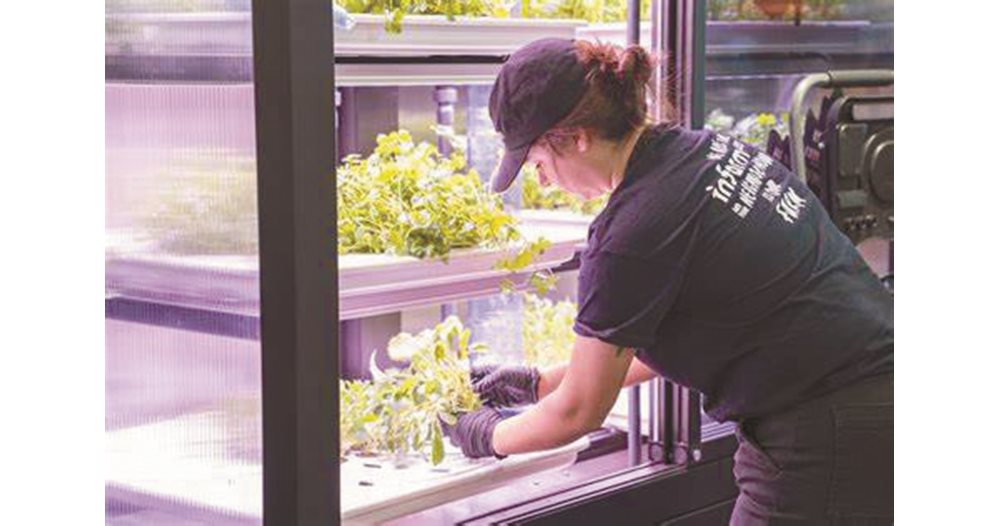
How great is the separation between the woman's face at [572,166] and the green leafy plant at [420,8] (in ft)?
0.99

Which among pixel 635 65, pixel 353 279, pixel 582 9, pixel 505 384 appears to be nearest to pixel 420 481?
pixel 505 384

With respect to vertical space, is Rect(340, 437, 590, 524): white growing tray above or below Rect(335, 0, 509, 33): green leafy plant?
below

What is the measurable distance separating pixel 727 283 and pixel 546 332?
71 centimetres

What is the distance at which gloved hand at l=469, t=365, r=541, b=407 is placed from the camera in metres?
3.07

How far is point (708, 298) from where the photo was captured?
278 centimetres

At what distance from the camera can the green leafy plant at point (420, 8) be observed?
276 cm

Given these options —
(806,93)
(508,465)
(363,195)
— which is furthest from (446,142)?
(806,93)

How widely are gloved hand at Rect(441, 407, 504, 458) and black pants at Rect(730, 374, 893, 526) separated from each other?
0.49 meters

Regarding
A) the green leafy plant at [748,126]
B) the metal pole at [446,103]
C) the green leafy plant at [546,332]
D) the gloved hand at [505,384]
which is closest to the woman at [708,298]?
the gloved hand at [505,384]

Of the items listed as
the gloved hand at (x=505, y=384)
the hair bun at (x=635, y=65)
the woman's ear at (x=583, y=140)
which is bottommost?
the gloved hand at (x=505, y=384)

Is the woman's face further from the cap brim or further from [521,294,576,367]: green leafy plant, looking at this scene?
[521,294,576,367]: green leafy plant

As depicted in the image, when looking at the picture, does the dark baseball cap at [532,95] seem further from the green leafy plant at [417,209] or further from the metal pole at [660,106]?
the metal pole at [660,106]

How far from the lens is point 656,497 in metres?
3.26

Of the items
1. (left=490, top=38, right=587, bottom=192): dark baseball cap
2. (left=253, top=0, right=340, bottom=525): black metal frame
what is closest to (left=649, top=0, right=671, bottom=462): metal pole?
(left=490, top=38, right=587, bottom=192): dark baseball cap
